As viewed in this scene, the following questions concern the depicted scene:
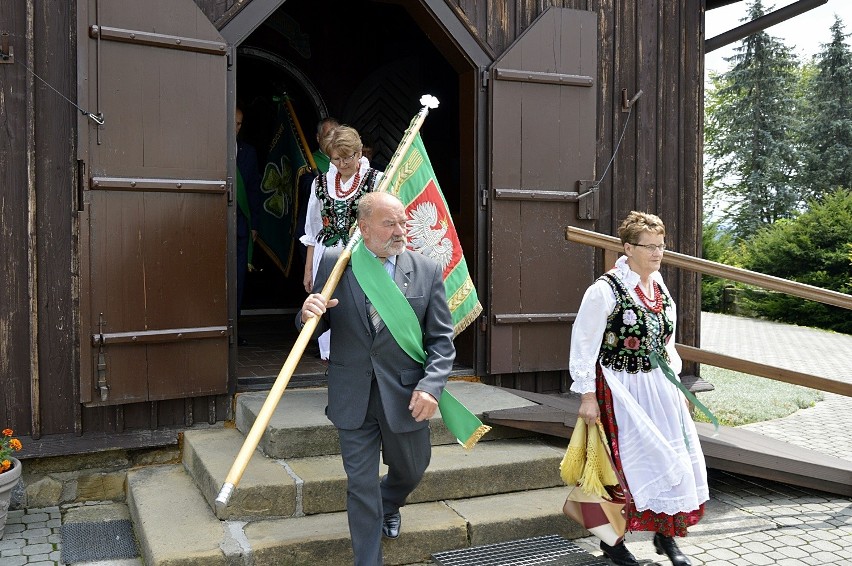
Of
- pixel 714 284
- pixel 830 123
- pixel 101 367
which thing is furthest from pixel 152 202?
pixel 830 123

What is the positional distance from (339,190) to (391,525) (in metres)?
2.02

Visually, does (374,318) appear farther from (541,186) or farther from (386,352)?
(541,186)

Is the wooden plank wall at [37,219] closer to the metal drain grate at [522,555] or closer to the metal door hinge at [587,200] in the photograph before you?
the metal drain grate at [522,555]

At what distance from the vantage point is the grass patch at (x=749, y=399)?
7.71 meters

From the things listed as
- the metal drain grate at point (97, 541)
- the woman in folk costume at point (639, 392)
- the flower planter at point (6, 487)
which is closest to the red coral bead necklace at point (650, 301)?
the woman in folk costume at point (639, 392)

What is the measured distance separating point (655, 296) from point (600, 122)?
2656 mm

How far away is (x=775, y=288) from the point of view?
15.9 ft

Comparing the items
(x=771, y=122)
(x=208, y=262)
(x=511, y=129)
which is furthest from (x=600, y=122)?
(x=771, y=122)

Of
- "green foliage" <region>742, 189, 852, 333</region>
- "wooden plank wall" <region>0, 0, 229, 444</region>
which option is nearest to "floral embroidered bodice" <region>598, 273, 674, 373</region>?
"wooden plank wall" <region>0, 0, 229, 444</region>

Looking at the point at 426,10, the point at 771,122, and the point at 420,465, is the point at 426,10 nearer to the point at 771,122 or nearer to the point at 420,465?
the point at 420,465

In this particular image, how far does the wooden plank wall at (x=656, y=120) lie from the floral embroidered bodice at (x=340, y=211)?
1898 mm

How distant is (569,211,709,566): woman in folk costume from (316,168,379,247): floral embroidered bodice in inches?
63.5

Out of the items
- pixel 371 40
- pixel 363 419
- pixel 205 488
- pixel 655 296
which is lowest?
pixel 205 488

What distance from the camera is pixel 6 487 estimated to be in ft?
13.3
